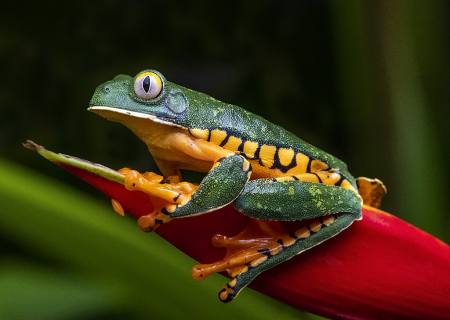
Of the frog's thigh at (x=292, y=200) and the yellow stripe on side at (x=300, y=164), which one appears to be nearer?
the frog's thigh at (x=292, y=200)

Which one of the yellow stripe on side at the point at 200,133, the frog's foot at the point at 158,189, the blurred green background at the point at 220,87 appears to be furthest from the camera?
the blurred green background at the point at 220,87

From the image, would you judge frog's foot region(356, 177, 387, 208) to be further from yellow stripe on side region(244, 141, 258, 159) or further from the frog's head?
the frog's head

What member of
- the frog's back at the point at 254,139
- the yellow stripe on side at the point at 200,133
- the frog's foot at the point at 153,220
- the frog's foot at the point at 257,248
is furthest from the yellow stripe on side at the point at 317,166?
the frog's foot at the point at 153,220

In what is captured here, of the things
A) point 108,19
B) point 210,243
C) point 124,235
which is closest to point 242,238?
point 210,243

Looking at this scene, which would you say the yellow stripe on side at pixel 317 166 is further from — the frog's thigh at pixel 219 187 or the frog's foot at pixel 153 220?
the frog's foot at pixel 153 220

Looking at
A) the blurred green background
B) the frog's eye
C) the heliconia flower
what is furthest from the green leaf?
the frog's eye

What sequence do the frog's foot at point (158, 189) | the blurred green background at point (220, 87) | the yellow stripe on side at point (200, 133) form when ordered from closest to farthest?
the frog's foot at point (158, 189) < the yellow stripe on side at point (200, 133) < the blurred green background at point (220, 87)
